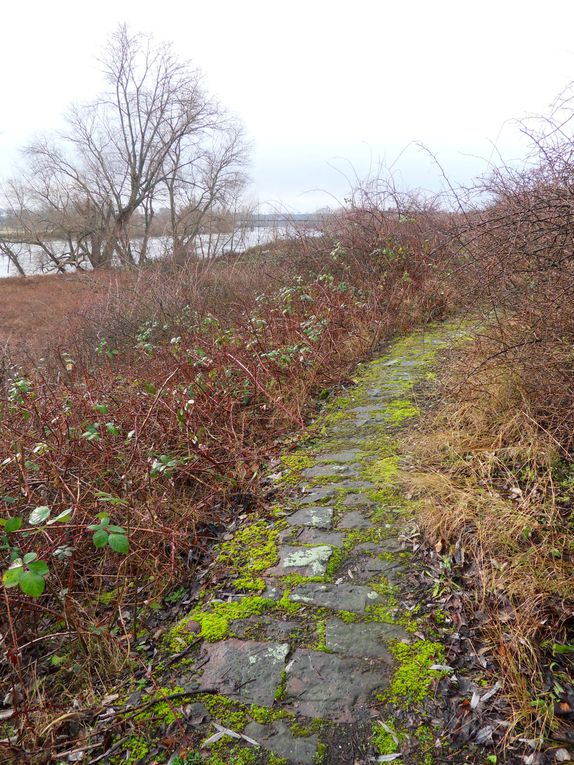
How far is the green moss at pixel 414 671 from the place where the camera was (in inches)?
63.6

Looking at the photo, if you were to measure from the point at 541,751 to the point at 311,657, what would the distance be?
0.76 m

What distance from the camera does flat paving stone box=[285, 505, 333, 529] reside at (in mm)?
2581

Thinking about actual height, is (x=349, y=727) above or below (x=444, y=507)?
below

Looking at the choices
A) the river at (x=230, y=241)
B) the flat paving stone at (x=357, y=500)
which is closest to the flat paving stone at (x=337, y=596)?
the flat paving stone at (x=357, y=500)

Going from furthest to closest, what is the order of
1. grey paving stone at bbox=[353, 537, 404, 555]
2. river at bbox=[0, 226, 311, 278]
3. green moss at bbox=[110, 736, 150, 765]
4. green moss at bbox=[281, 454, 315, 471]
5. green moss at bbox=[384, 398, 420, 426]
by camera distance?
river at bbox=[0, 226, 311, 278] < green moss at bbox=[384, 398, 420, 426] < green moss at bbox=[281, 454, 315, 471] < grey paving stone at bbox=[353, 537, 404, 555] < green moss at bbox=[110, 736, 150, 765]

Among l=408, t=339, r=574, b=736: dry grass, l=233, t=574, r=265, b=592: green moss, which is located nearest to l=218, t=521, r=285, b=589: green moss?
l=233, t=574, r=265, b=592: green moss

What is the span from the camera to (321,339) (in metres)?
4.89

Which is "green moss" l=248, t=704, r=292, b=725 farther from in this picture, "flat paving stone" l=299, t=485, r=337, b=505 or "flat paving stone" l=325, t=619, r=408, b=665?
"flat paving stone" l=299, t=485, r=337, b=505

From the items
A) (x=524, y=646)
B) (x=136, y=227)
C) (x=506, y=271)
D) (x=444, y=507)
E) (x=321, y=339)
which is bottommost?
(x=524, y=646)

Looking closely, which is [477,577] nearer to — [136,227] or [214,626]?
[214,626]

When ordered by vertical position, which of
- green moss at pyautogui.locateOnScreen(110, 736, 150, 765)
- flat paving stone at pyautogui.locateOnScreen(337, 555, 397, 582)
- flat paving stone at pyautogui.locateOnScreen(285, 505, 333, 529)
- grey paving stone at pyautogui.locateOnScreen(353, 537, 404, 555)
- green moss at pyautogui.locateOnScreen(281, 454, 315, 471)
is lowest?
green moss at pyautogui.locateOnScreen(110, 736, 150, 765)

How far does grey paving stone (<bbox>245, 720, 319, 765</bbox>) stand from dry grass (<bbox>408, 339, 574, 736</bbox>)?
64 cm

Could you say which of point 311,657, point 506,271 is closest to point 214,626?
point 311,657

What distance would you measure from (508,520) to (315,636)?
0.97 m
